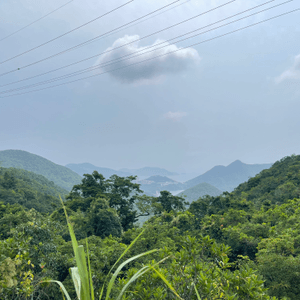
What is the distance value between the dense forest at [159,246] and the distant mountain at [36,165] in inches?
5376

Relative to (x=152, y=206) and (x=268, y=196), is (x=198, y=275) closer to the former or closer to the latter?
(x=152, y=206)

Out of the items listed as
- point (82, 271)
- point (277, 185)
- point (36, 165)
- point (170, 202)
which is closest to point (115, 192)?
point (170, 202)

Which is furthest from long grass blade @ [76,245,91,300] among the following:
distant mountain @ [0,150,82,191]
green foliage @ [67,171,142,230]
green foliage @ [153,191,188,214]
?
distant mountain @ [0,150,82,191]

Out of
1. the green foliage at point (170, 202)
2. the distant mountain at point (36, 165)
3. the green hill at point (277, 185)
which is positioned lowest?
the green foliage at point (170, 202)

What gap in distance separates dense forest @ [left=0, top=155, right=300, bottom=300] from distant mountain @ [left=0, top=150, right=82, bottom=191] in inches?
5376

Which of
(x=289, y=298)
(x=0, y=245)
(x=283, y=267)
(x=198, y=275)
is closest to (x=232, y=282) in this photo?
(x=198, y=275)

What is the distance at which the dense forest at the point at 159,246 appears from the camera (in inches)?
92.5

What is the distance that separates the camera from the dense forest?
235cm

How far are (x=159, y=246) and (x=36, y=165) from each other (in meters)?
184

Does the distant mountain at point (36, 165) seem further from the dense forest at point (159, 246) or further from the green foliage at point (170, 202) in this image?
the green foliage at point (170, 202)

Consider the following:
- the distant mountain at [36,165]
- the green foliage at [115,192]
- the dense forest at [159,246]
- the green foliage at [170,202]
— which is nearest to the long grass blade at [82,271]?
the dense forest at [159,246]

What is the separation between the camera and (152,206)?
22.6m

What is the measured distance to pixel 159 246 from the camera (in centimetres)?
991

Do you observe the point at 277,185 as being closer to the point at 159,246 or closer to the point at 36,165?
the point at 159,246
